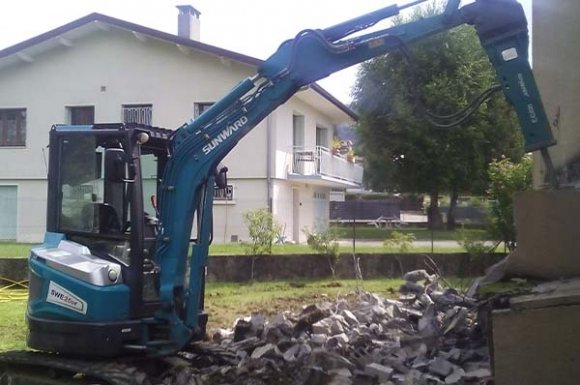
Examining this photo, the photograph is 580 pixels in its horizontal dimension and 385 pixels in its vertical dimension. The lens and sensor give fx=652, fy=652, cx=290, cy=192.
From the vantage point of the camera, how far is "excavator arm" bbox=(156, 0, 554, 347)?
21.4 feet

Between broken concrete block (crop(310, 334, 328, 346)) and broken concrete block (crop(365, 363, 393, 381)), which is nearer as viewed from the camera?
broken concrete block (crop(365, 363, 393, 381))

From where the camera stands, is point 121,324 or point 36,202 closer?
point 121,324

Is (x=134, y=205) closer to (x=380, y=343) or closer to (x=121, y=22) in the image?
(x=380, y=343)

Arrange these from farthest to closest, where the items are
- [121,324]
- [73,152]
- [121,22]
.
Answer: [121,22]
[73,152]
[121,324]

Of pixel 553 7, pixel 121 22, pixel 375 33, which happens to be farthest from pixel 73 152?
pixel 121 22

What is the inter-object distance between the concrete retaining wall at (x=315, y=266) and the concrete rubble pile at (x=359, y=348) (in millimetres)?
6826

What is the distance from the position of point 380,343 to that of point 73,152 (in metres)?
3.99

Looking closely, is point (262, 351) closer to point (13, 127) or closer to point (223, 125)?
point (223, 125)

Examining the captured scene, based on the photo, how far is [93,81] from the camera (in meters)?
25.5

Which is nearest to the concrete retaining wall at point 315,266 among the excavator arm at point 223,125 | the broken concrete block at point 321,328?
the broken concrete block at point 321,328

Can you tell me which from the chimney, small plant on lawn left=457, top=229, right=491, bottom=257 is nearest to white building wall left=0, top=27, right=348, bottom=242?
the chimney

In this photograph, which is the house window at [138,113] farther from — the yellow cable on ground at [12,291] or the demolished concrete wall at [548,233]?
the demolished concrete wall at [548,233]

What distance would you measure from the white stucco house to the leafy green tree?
10161 millimetres

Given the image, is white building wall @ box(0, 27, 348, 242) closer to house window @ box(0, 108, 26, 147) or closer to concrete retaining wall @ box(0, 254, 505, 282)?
house window @ box(0, 108, 26, 147)
